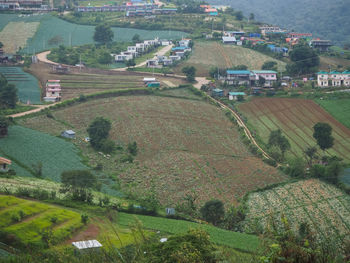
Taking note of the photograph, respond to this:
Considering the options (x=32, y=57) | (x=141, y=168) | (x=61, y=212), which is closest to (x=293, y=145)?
(x=141, y=168)

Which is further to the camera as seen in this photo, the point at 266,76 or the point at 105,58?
the point at 105,58

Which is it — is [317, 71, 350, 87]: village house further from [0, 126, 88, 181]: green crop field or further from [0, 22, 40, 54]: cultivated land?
[0, 22, 40, 54]: cultivated land

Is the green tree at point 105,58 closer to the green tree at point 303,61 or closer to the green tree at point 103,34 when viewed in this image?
the green tree at point 103,34

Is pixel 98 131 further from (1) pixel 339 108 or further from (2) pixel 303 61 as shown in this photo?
(2) pixel 303 61

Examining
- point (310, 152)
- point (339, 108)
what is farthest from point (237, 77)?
point (310, 152)

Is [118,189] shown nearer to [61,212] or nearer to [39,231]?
[61,212]

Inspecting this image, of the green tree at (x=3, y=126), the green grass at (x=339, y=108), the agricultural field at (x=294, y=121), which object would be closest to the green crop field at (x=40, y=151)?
the green tree at (x=3, y=126)
